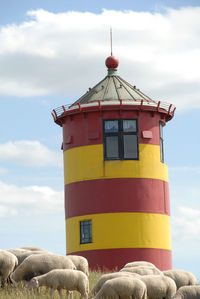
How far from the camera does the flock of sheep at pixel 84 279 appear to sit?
55.0ft

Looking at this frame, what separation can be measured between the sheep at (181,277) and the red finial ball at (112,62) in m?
12.1

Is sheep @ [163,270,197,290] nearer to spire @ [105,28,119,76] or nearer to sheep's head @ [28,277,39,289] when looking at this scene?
sheep's head @ [28,277,39,289]

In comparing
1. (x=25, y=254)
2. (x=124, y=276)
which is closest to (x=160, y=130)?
(x=25, y=254)

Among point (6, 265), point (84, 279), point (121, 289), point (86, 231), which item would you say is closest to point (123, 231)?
point (86, 231)

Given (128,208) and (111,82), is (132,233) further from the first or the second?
(111,82)

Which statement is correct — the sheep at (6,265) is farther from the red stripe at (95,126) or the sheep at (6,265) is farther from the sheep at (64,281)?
the red stripe at (95,126)

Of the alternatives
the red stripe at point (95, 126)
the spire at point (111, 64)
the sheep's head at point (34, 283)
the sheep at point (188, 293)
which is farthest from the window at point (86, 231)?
the sheep at point (188, 293)

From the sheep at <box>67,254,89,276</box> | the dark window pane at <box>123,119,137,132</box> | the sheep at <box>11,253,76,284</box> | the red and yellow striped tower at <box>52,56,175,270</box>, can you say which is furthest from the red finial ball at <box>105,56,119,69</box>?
the sheep at <box>11,253,76,284</box>

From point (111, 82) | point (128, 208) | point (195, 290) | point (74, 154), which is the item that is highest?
point (111, 82)

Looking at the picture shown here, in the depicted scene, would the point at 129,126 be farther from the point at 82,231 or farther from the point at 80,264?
the point at 80,264

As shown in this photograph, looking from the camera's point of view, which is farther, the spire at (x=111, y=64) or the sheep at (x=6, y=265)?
the spire at (x=111, y=64)

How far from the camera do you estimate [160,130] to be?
30062 mm

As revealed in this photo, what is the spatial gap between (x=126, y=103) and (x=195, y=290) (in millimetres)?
12550

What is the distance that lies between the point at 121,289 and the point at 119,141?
40.8 ft
